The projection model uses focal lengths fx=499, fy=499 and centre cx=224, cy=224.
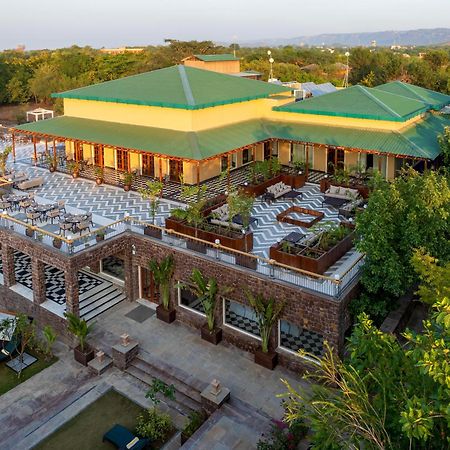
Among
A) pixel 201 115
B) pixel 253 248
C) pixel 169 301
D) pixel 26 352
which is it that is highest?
pixel 201 115

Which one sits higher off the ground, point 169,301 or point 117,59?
point 117,59

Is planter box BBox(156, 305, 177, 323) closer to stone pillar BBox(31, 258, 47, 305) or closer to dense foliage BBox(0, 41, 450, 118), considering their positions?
stone pillar BBox(31, 258, 47, 305)

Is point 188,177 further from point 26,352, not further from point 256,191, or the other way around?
point 26,352

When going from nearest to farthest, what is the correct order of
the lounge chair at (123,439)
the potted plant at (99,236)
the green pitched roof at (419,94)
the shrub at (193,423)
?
1. the lounge chair at (123,439)
2. the shrub at (193,423)
3. the potted plant at (99,236)
4. the green pitched roof at (419,94)

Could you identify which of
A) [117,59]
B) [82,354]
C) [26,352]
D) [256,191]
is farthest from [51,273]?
[117,59]

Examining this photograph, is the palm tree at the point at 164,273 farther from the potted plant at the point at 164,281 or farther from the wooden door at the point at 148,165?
the wooden door at the point at 148,165

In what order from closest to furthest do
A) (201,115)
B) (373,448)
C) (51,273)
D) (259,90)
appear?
(373,448), (51,273), (201,115), (259,90)

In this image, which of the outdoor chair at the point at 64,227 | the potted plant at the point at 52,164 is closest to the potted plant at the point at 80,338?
the outdoor chair at the point at 64,227
